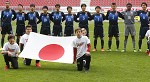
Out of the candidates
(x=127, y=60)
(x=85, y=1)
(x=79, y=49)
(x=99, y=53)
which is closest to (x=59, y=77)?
(x=79, y=49)

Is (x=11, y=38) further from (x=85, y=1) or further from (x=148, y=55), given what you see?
(x=85, y=1)

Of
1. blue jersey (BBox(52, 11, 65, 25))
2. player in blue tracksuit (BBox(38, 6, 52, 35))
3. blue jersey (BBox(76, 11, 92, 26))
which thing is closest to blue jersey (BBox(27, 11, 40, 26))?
player in blue tracksuit (BBox(38, 6, 52, 35))

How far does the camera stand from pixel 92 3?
39094 millimetres

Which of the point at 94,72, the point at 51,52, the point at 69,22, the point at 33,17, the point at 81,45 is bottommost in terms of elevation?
the point at 94,72

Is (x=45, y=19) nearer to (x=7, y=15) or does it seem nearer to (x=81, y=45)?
(x=7, y=15)

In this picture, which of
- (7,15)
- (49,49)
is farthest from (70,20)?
(49,49)

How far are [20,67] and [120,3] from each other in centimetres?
3022

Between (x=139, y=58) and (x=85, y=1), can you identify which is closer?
(x=139, y=58)

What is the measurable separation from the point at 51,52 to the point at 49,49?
13 cm

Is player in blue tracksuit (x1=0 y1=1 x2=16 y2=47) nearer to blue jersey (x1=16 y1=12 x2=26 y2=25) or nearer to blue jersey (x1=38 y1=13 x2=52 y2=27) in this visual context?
blue jersey (x1=16 y1=12 x2=26 y2=25)

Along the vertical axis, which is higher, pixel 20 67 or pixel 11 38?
pixel 11 38

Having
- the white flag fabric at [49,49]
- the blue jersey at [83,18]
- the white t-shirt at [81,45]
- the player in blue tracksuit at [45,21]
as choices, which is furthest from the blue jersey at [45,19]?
the white t-shirt at [81,45]

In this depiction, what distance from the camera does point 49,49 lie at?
978cm

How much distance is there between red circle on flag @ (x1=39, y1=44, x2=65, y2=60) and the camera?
31.3ft
